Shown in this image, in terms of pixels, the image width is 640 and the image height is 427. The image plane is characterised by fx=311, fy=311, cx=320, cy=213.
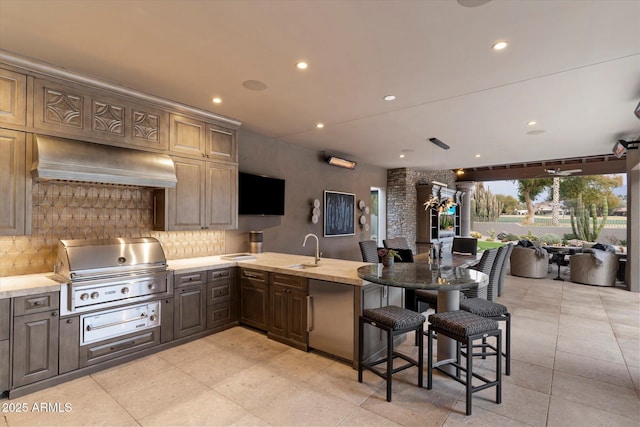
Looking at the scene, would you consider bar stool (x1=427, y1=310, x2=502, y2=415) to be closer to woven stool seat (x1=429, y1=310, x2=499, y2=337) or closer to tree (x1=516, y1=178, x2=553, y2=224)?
woven stool seat (x1=429, y1=310, x2=499, y2=337)

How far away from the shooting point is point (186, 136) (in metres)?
3.89

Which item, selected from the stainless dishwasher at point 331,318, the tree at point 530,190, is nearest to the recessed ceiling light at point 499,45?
the stainless dishwasher at point 331,318

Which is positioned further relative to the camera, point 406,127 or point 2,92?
point 406,127

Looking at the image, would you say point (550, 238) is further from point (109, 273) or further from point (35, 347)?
point (35, 347)

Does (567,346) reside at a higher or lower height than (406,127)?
lower

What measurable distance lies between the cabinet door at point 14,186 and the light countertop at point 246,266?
→ 18.1 inches

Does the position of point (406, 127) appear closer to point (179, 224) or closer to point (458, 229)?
point (179, 224)

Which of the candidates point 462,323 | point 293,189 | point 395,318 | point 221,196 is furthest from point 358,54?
point 293,189

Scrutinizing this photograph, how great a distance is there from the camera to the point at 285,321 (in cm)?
351

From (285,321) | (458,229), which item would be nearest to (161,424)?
(285,321)

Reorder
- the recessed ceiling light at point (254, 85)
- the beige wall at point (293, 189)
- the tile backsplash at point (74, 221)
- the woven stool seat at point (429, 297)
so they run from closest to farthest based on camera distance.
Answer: the tile backsplash at point (74, 221)
the recessed ceiling light at point (254, 85)
the woven stool seat at point (429, 297)
the beige wall at point (293, 189)

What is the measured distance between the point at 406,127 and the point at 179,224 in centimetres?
358

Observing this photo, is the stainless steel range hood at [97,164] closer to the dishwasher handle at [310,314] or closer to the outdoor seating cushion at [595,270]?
the dishwasher handle at [310,314]

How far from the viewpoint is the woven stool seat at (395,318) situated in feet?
8.27
